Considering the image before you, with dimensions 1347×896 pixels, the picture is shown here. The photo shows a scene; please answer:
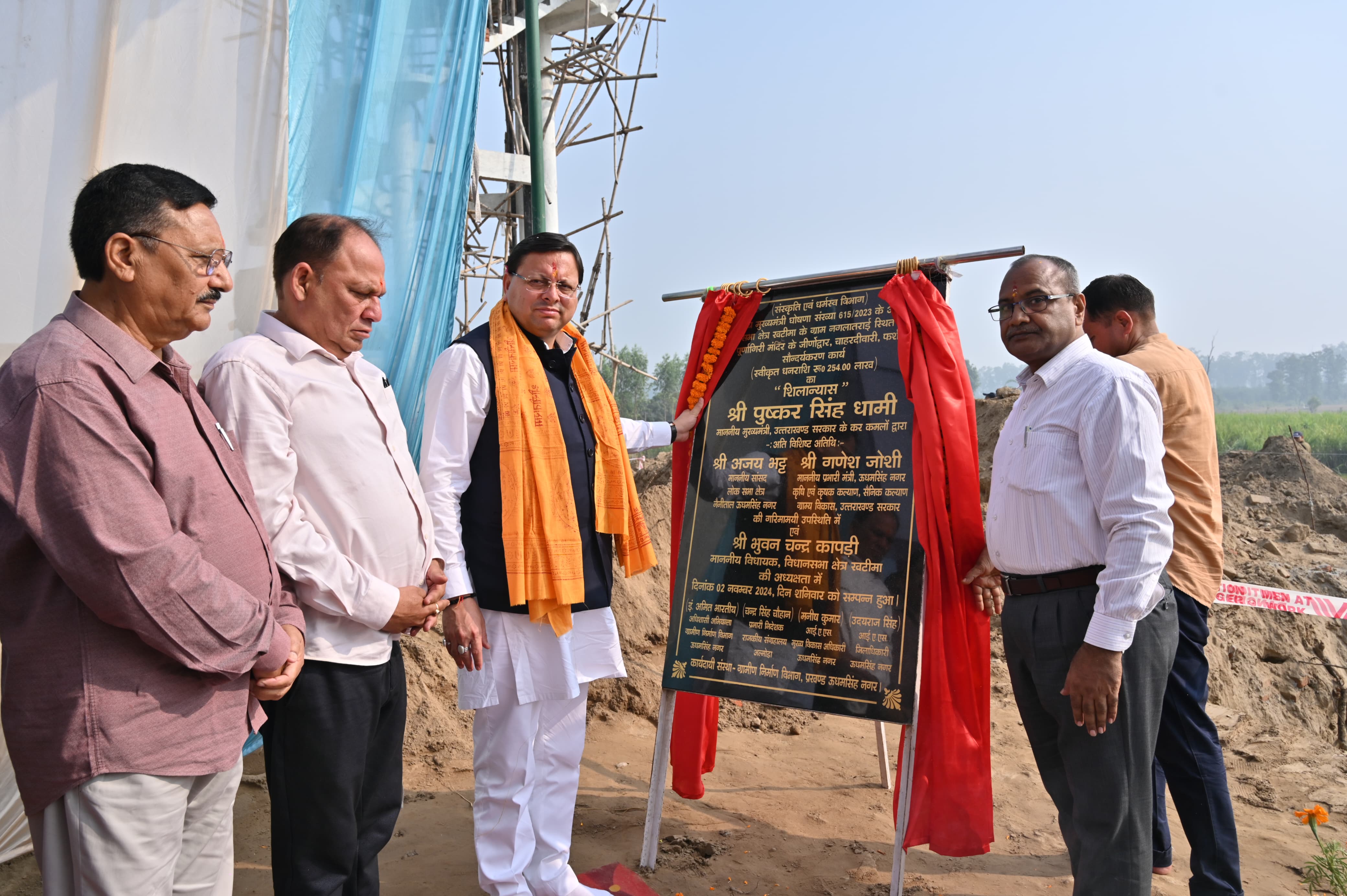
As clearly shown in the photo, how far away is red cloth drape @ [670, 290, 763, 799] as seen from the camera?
11.3ft

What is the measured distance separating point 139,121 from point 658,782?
126 inches

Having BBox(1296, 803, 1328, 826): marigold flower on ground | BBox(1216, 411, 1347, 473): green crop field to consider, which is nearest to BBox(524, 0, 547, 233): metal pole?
BBox(1296, 803, 1328, 826): marigold flower on ground

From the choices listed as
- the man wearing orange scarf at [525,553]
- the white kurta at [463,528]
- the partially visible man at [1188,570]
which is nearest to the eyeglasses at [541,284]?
the man wearing orange scarf at [525,553]

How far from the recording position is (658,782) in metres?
3.27

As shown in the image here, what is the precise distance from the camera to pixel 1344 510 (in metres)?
6.48

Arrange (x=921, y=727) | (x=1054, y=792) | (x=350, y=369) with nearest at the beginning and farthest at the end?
(x=350, y=369), (x=1054, y=792), (x=921, y=727)

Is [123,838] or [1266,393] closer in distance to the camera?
[123,838]

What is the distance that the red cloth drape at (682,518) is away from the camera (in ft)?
11.3

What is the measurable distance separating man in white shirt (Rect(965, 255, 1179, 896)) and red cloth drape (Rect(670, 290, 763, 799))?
4.03ft

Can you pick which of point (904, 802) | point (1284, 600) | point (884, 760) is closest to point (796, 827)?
point (884, 760)

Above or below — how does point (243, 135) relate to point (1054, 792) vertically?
above

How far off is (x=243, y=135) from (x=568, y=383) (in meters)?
1.89

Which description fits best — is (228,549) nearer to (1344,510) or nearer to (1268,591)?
(1268,591)

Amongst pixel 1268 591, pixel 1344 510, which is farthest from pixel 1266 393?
pixel 1268 591
